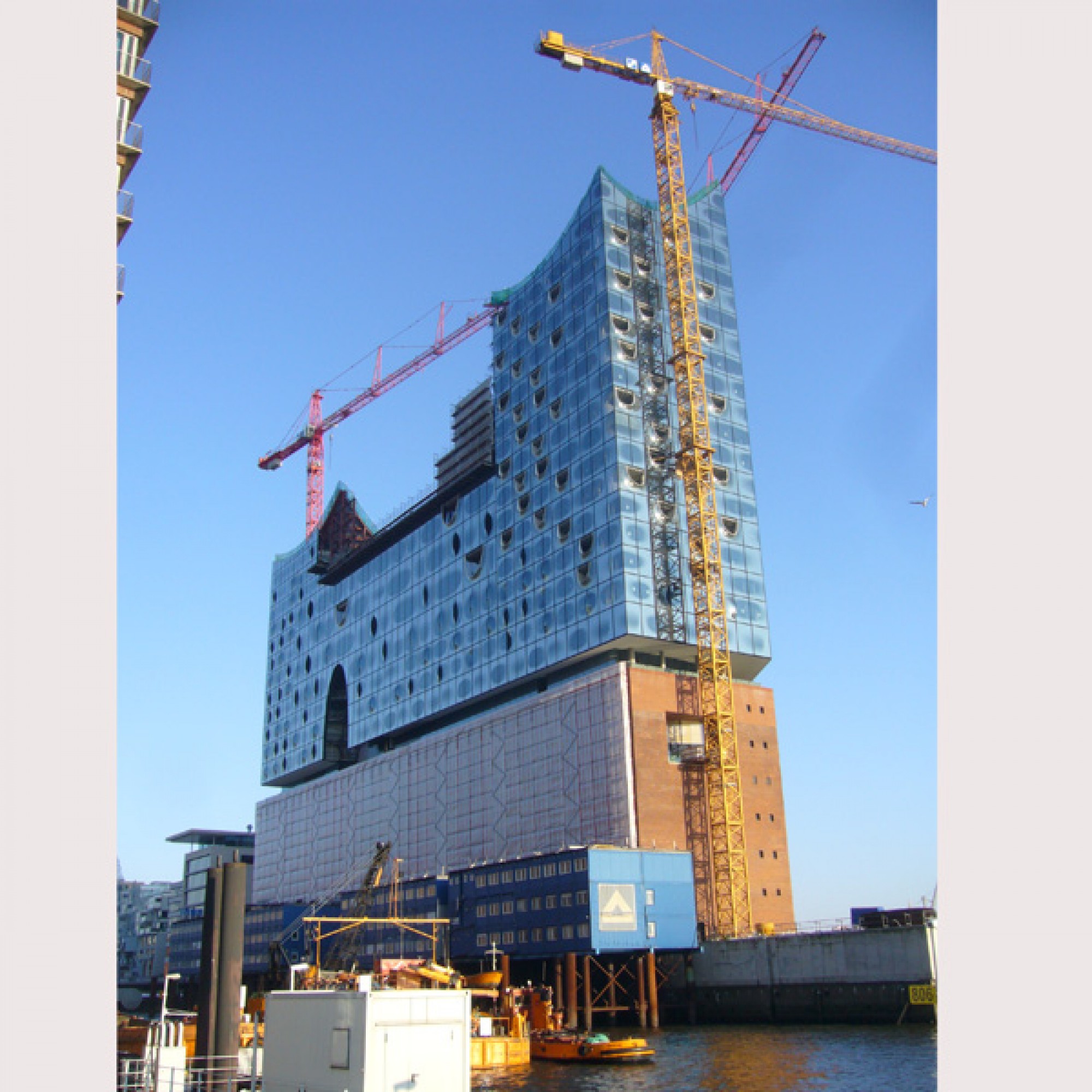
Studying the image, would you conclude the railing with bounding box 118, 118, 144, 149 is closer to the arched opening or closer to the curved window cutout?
the curved window cutout

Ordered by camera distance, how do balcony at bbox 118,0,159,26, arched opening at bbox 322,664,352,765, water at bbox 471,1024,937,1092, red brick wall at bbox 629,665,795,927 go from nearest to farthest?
balcony at bbox 118,0,159,26, water at bbox 471,1024,937,1092, red brick wall at bbox 629,665,795,927, arched opening at bbox 322,664,352,765

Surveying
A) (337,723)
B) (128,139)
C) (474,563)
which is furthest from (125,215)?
(337,723)

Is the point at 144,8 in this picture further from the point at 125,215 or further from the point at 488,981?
the point at 488,981

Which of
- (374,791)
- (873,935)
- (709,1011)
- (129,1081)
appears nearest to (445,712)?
(374,791)

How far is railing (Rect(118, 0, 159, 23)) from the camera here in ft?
140

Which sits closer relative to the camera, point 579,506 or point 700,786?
point 700,786

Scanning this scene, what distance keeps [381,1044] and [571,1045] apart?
42636 millimetres

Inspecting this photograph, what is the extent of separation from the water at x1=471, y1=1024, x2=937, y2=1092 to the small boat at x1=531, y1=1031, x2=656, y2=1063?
0.81 meters

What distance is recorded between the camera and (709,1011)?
9581 cm

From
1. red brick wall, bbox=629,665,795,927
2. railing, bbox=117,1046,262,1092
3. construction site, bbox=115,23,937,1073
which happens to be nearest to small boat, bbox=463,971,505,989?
construction site, bbox=115,23,937,1073

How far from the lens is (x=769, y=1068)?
61.1m

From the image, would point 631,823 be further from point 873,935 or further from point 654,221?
point 654,221
